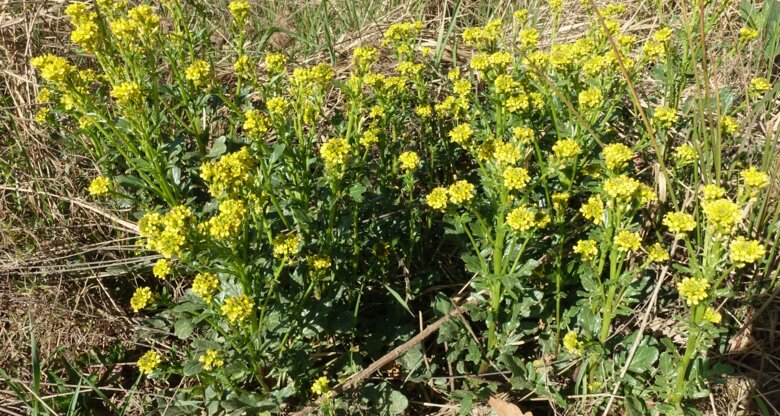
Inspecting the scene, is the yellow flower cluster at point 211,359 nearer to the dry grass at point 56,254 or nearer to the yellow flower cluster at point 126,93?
the dry grass at point 56,254

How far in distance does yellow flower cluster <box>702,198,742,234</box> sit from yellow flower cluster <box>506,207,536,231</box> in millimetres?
579

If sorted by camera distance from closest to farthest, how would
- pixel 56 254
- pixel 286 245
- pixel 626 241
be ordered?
pixel 626 241
pixel 286 245
pixel 56 254

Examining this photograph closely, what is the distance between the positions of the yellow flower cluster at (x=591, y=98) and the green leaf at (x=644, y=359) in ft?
3.45

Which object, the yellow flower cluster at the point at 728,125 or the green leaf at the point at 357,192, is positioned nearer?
the green leaf at the point at 357,192

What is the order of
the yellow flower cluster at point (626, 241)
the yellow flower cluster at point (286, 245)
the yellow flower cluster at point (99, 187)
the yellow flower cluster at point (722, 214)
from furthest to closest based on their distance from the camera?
the yellow flower cluster at point (99, 187), the yellow flower cluster at point (286, 245), the yellow flower cluster at point (626, 241), the yellow flower cluster at point (722, 214)

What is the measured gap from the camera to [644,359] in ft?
8.54

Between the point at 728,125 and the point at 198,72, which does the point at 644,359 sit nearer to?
the point at 728,125

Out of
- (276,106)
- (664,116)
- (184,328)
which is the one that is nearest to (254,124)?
(276,106)

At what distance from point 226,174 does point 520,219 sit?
1086mm

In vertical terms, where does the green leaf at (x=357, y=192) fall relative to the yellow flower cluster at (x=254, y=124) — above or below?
below

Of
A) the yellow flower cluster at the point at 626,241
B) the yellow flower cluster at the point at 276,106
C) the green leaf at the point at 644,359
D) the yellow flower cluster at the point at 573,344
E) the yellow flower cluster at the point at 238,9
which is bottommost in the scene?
the green leaf at the point at 644,359

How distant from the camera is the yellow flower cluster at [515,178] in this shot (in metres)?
2.33

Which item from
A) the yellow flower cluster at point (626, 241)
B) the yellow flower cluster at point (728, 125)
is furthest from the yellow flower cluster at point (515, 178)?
the yellow flower cluster at point (728, 125)

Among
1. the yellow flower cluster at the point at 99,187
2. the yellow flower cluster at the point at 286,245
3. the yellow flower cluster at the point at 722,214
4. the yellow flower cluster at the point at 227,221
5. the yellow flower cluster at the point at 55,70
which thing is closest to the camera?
the yellow flower cluster at the point at 722,214
